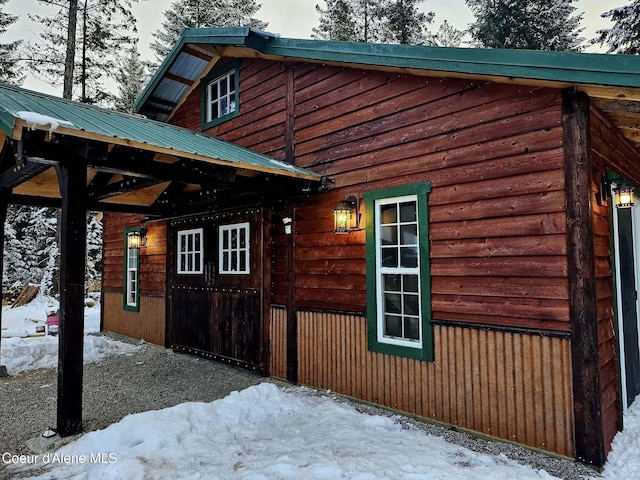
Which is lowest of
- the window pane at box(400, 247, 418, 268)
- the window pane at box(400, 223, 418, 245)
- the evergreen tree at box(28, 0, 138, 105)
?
the window pane at box(400, 247, 418, 268)

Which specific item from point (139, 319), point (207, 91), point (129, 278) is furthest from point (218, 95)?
point (139, 319)

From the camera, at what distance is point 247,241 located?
6547mm

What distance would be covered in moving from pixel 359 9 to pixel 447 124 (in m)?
16.1

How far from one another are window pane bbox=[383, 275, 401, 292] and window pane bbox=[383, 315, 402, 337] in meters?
0.33

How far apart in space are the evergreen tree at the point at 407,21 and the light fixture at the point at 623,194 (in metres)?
14.5

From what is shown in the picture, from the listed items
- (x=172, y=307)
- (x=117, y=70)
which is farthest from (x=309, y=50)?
(x=117, y=70)

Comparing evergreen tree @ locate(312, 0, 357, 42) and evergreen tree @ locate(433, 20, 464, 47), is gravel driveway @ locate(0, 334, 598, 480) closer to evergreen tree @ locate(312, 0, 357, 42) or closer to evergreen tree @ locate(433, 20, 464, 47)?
evergreen tree @ locate(312, 0, 357, 42)

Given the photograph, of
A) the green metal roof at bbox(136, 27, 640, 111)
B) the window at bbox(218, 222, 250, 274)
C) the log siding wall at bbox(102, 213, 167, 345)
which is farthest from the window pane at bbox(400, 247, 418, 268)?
the log siding wall at bbox(102, 213, 167, 345)

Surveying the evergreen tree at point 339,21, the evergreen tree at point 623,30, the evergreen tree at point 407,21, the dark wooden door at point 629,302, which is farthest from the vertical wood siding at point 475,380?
the evergreen tree at point 339,21

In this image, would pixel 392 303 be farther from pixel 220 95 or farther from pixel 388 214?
pixel 220 95

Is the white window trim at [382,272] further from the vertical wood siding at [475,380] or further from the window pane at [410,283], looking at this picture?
the vertical wood siding at [475,380]

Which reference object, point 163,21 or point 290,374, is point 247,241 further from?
point 163,21

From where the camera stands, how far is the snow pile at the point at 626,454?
3.20 meters

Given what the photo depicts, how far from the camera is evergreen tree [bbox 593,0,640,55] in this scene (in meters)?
8.95
